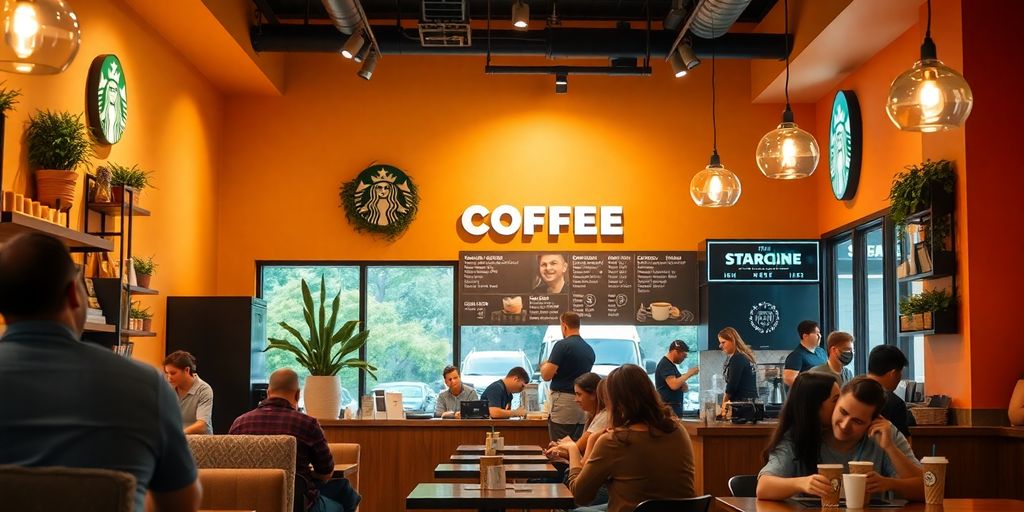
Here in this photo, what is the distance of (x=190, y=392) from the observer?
24.6 feet

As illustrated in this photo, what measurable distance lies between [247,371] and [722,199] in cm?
411

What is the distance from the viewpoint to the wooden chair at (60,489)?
1795 mm

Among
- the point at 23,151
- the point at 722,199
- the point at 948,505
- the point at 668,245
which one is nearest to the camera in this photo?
the point at 948,505

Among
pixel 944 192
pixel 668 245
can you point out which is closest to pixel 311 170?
pixel 668 245

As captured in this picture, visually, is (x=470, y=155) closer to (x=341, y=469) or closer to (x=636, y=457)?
(x=341, y=469)

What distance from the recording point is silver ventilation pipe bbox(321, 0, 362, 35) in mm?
8383

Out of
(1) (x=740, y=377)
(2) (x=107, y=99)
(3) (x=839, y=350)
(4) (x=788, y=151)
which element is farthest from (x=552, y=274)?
Result: (4) (x=788, y=151)

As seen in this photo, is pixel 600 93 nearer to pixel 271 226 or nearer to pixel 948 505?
pixel 271 226

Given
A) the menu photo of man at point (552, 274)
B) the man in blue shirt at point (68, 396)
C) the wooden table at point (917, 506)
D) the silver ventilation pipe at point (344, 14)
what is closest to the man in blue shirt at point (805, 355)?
the menu photo of man at point (552, 274)

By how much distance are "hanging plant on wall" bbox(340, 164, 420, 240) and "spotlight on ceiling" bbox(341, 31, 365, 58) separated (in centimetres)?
214

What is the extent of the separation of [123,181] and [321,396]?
2200 millimetres

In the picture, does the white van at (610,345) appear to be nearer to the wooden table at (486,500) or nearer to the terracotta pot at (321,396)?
the terracotta pot at (321,396)

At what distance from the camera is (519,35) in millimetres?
9914

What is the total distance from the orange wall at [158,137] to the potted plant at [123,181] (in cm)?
13
